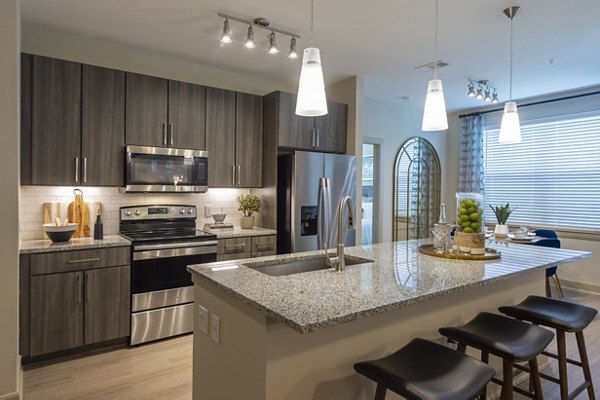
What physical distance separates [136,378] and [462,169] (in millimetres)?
5611

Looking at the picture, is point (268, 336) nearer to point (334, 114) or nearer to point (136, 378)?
point (136, 378)

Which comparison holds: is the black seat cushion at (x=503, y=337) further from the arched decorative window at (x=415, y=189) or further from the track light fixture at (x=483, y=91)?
the arched decorative window at (x=415, y=189)

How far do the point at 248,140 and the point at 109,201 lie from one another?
5.10 ft

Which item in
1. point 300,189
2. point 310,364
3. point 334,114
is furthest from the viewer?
point 334,114

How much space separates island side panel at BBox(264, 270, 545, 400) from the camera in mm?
1469

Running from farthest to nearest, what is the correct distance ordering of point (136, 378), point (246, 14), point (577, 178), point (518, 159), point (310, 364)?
point (518, 159)
point (577, 178)
point (246, 14)
point (136, 378)
point (310, 364)

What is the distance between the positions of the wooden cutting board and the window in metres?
5.68

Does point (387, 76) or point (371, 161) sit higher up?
point (387, 76)

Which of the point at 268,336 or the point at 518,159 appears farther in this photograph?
the point at 518,159

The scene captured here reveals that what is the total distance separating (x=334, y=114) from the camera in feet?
14.9

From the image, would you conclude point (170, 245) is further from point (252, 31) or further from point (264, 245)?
point (252, 31)

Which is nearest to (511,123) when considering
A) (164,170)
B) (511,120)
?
(511,120)

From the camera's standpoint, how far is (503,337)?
177 centimetres

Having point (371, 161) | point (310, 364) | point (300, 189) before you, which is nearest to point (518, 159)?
point (371, 161)
